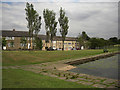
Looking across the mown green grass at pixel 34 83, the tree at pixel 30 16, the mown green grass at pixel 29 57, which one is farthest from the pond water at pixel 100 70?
the tree at pixel 30 16

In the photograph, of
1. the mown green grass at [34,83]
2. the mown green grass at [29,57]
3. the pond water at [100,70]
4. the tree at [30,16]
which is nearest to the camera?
the mown green grass at [34,83]

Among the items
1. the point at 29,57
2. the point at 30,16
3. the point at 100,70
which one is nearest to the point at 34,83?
the point at 100,70

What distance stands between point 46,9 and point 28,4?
9.46 m

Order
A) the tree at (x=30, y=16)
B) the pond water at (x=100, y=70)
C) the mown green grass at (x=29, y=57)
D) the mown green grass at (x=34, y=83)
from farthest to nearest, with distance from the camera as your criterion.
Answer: the tree at (x=30, y=16), the mown green grass at (x=29, y=57), the pond water at (x=100, y=70), the mown green grass at (x=34, y=83)

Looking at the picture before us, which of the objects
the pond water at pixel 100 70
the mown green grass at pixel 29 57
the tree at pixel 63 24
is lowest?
the pond water at pixel 100 70

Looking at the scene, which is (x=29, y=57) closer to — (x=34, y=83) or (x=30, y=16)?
(x=34, y=83)

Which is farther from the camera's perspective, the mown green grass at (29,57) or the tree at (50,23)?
the tree at (50,23)

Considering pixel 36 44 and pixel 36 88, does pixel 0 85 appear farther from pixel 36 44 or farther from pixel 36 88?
pixel 36 44

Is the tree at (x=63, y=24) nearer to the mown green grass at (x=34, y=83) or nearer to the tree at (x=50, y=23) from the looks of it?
the tree at (x=50, y=23)

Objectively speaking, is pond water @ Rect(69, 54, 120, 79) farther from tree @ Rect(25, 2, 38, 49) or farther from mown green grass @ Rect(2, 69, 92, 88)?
tree @ Rect(25, 2, 38, 49)

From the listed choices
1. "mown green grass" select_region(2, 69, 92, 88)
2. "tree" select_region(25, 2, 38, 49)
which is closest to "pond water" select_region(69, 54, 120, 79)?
"mown green grass" select_region(2, 69, 92, 88)

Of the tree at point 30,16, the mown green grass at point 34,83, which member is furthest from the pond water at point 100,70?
the tree at point 30,16

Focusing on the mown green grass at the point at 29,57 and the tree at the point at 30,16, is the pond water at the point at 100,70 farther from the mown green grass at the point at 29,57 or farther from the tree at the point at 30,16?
the tree at the point at 30,16

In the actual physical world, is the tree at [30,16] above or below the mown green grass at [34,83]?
above
